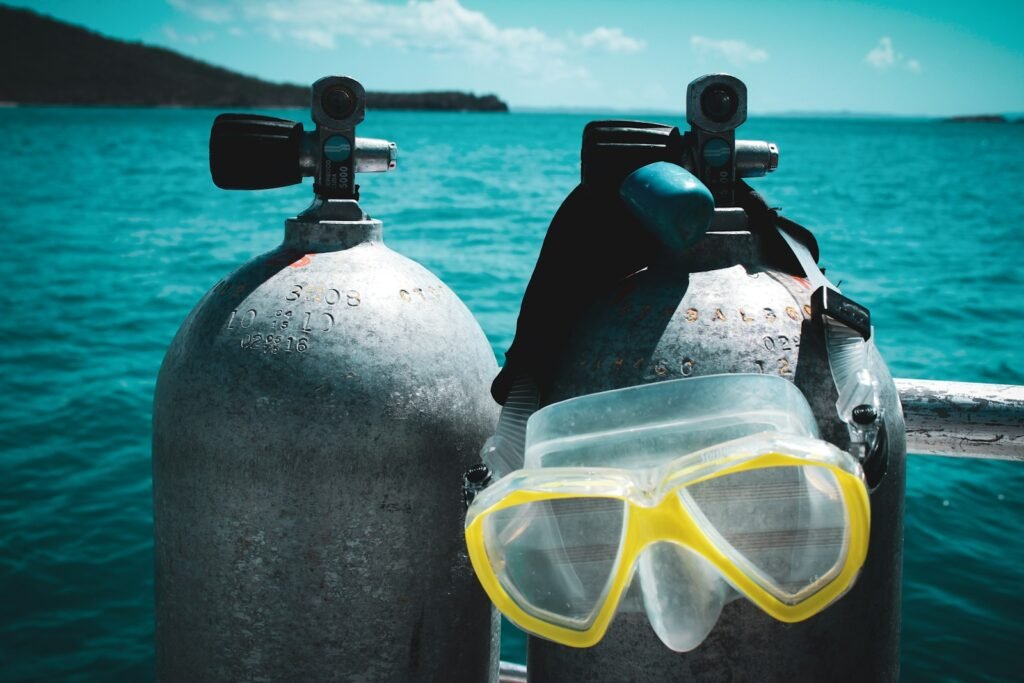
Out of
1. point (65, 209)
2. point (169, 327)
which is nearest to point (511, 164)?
point (65, 209)

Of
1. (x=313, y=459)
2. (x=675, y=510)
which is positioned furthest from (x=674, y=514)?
(x=313, y=459)

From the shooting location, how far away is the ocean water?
4.98 metres

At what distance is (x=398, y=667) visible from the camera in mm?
→ 1953

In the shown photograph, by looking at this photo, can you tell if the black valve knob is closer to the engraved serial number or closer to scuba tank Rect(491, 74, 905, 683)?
the engraved serial number

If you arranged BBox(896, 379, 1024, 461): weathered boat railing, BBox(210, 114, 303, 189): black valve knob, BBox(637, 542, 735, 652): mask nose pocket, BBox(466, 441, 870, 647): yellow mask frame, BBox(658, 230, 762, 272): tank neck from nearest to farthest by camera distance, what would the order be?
1. BBox(466, 441, 870, 647): yellow mask frame
2. BBox(637, 542, 735, 652): mask nose pocket
3. BBox(658, 230, 762, 272): tank neck
4. BBox(210, 114, 303, 189): black valve knob
5. BBox(896, 379, 1024, 461): weathered boat railing

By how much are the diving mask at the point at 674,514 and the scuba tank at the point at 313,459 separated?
38cm

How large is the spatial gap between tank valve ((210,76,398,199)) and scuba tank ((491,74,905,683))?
520mm

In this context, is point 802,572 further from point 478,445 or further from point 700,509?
point 478,445

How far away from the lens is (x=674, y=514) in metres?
1.44

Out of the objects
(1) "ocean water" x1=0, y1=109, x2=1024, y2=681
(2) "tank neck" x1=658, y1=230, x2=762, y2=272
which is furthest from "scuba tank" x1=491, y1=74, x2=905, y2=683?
(1) "ocean water" x1=0, y1=109, x2=1024, y2=681

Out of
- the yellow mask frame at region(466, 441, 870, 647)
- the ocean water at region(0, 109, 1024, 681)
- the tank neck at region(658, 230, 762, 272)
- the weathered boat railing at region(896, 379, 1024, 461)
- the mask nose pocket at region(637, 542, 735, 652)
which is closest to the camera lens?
the yellow mask frame at region(466, 441, 870, 647)

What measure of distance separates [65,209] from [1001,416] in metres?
22.1

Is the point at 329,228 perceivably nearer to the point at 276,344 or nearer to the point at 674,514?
the point at 276,344

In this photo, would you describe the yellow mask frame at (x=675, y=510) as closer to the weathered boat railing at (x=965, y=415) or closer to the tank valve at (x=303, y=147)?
the tank valve at (x=303, y=147)
